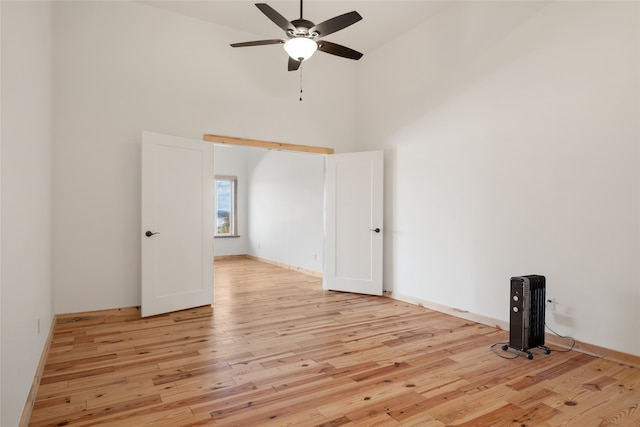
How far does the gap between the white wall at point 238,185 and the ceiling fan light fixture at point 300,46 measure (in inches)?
277

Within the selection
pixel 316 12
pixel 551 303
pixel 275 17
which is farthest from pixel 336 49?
pixel 551 303

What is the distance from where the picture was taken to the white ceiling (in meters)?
4.69

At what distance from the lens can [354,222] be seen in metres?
5.93

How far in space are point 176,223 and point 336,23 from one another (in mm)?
3006

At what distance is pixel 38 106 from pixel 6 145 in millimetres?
1460

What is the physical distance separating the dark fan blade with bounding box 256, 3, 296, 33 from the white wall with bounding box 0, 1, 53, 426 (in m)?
1.54

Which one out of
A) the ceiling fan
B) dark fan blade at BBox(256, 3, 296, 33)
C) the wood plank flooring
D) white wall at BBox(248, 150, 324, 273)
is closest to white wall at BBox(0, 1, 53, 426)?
the wood plank flooring

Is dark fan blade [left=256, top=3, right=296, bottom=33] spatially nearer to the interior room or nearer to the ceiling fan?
the ceiling fan

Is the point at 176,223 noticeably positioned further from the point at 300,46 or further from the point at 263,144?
the point at 300,46

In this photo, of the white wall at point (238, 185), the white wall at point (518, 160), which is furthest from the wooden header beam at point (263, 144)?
the white wall at point (238, 185)

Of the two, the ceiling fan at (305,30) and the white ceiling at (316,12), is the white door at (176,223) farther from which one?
the ceiling fan at (305,30)

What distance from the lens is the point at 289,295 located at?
5.76 m

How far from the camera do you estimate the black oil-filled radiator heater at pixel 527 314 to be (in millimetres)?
3357

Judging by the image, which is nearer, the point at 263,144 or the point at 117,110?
the point at 117,110
